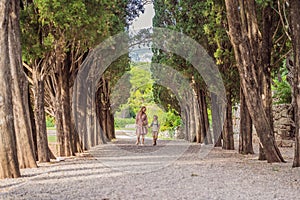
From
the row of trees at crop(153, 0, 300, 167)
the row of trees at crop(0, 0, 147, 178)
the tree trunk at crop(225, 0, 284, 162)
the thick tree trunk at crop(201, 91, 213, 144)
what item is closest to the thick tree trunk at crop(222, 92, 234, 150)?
the row of trees at crop(153, 0, 300, 167)

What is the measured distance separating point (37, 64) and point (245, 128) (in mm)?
7037

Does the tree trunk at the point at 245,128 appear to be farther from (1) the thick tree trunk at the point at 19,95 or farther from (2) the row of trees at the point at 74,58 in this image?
(1) the thick tree trunk at the point at 19,95

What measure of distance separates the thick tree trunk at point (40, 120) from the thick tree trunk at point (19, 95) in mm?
2056

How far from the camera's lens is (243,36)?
13141 millimetres

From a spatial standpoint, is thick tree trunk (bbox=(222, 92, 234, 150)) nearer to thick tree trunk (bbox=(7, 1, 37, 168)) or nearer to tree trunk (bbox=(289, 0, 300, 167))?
tree trunk (bbox=(289, 0, 300, 167))

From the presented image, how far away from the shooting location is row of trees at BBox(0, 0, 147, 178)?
420 inches

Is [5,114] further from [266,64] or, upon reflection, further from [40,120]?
[266,64]

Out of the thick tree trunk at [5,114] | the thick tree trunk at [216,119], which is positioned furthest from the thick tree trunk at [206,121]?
Answer: the thick tree trunk at [5,114]

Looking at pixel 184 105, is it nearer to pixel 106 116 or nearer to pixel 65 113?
pixel 106 116

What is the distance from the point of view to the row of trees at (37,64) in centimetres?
1068

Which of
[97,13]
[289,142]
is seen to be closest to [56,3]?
[97,13]

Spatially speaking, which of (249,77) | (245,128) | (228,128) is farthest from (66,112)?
(249,77)

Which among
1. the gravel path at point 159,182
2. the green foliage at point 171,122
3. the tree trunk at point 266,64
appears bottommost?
the gravel path at point 159,182

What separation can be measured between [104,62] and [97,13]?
33.0 ft
